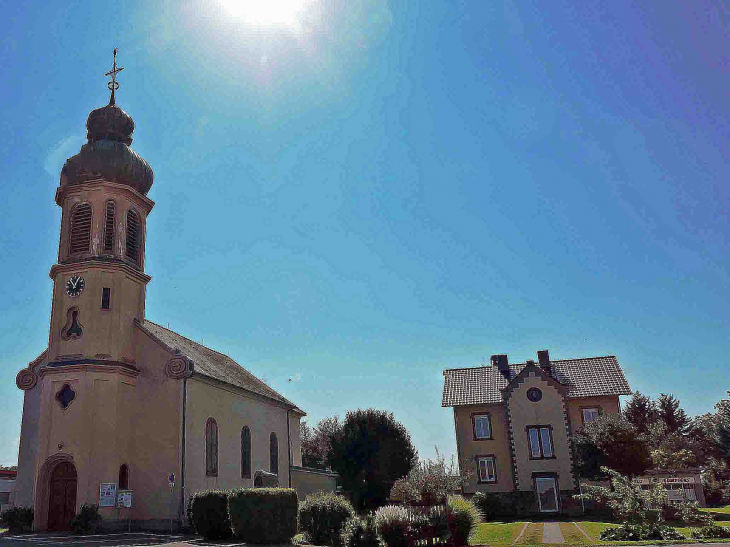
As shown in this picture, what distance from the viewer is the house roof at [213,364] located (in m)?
32.6

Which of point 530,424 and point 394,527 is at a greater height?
point 530,424

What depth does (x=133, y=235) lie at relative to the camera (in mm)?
32594

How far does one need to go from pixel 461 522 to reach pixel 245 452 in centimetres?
1868

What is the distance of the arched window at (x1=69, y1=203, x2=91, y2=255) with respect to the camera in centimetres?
3095

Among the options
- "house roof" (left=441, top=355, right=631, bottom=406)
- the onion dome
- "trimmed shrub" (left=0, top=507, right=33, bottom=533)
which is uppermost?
the onion dome

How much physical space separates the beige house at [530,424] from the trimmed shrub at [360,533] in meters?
24.8

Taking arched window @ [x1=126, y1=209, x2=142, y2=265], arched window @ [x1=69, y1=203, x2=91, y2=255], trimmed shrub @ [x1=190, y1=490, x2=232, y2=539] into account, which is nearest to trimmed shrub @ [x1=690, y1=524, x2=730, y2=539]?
trimmed shrub @ [x1=190, y1=490, x2=232, y2=539]

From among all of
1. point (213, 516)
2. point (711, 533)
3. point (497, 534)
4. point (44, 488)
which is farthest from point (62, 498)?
point (711, 533)

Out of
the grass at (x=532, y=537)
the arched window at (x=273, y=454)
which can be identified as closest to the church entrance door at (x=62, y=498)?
the arched window at (x=273, y=454)

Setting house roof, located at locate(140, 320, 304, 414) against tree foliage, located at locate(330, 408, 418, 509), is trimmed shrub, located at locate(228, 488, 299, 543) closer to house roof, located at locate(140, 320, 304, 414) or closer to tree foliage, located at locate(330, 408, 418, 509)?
house roof, located at locate(140, 320, 304, 414)

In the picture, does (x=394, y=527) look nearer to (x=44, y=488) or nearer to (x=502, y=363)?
(x=44, y=488)

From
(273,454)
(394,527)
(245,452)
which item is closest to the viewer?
(394,527)

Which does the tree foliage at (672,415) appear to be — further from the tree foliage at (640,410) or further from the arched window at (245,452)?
the arched window at (245,452)

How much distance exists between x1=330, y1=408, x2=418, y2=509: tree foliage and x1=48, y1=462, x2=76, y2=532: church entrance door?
26.5m
